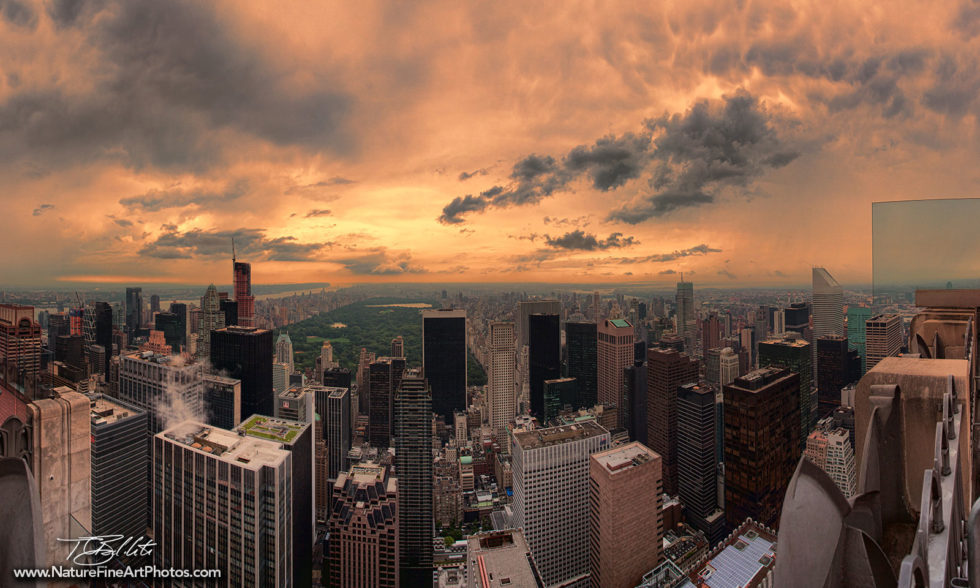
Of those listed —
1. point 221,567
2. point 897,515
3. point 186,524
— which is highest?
point 897,515

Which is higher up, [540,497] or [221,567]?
[221,567]

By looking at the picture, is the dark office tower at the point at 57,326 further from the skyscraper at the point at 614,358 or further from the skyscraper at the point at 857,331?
the skyscraper at the point at 614,358

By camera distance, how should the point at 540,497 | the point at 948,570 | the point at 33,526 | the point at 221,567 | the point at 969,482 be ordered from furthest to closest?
the point at 540,497
the point at 221,567
the point at 969,482
the point at 33,526
the point at 948,570

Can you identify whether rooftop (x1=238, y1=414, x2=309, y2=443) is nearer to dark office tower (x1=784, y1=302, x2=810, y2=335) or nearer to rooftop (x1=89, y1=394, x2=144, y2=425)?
rooftop (x1=89, y1=394, x2=144, y2=425)

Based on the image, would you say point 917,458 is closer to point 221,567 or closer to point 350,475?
point 221,567

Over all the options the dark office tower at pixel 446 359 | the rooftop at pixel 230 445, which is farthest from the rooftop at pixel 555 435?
the dark office tower at pixel 446 359

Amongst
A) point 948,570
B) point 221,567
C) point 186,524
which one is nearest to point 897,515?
point 948,570

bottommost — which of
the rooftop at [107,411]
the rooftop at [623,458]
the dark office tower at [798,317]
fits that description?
the rooftop at [623,458]
